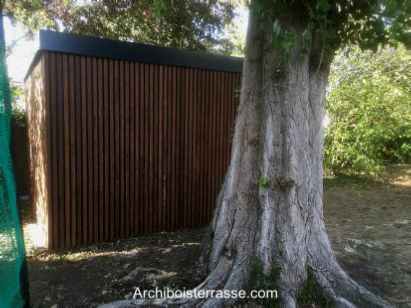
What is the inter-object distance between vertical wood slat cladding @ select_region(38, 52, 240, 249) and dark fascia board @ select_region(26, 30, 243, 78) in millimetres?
73

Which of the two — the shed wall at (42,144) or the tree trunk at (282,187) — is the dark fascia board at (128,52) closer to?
the shed wall at (42,144)

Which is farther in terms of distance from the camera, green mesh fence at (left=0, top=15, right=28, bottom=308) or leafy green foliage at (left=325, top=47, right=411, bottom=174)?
leafy green foliage at (left=325, top=47, right=411, bottom=174)

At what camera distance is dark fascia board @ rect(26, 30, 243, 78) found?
3592 mm

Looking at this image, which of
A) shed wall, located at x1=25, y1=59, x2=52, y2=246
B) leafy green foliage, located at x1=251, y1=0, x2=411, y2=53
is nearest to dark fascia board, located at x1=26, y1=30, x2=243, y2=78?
shed wall, located at x1=25, y1=59, x2=52, y2=246

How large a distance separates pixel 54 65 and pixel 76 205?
5.15 ft

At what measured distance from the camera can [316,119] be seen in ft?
8.65

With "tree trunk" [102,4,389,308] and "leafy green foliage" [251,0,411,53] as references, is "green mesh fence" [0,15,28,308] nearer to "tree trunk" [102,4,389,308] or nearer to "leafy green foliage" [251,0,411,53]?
"tree trunk" [102,4,389,308]

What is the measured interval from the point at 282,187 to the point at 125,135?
2331 mm

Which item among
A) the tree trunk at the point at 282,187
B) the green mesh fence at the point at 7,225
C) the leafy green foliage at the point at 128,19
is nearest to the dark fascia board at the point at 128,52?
the green mesh fence at the point at 7,225

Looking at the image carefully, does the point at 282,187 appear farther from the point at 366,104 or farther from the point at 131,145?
the point at 366,104

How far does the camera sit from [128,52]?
13.3 feet

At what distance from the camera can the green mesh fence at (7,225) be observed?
2.09 meters

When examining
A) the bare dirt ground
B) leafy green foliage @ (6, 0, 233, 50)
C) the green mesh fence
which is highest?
leafy green foliage @ (6, 0, 233, 50)

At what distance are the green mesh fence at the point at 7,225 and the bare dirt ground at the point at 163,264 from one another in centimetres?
43
